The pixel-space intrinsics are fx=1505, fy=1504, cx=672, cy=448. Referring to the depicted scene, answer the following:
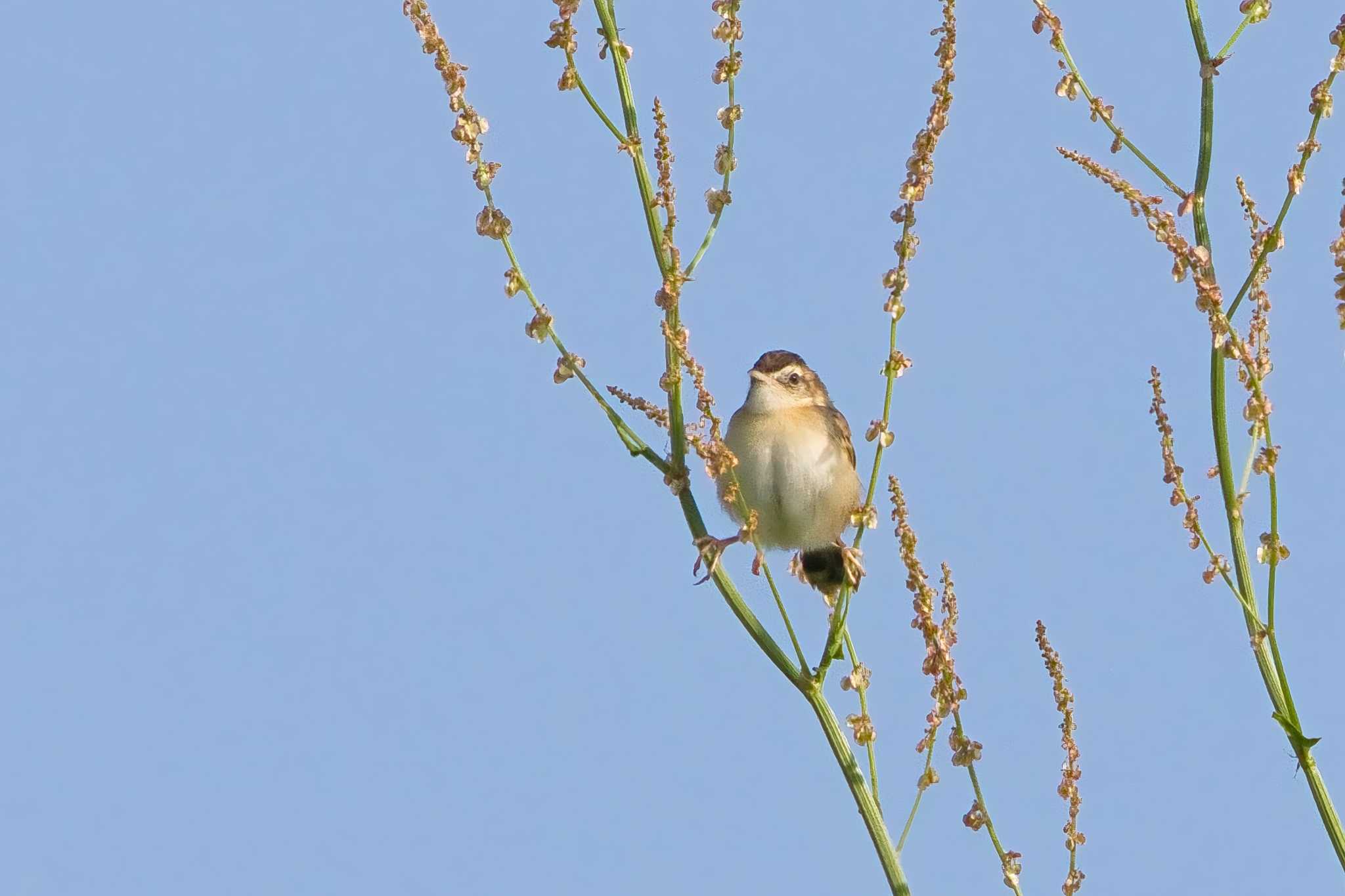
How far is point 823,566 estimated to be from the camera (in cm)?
637

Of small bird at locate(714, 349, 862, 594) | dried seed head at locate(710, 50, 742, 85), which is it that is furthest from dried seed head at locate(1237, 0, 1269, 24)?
small bird at locate(714, 349, 862, 594)

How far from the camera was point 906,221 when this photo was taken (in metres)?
3.16

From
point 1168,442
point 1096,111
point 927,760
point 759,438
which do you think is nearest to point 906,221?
point 1096,111

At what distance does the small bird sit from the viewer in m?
6.27

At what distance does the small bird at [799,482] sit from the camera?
20.6 ft

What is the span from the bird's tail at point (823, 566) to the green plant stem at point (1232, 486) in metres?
3.24

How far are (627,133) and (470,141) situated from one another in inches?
14.0

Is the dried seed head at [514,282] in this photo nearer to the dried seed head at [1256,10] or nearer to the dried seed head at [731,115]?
the dried seed head at [731,115]

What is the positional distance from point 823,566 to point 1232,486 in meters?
3.38

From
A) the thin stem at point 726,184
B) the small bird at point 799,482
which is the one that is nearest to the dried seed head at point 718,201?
the thin stem at point 726,184

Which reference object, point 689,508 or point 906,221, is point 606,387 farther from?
point 906,221

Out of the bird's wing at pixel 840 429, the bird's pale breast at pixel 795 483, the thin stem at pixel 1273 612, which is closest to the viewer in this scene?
the thin stem at pixel 1273 612

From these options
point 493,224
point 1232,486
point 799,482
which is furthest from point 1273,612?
point 799,482

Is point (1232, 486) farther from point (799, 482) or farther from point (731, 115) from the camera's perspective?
point (799, 482)
